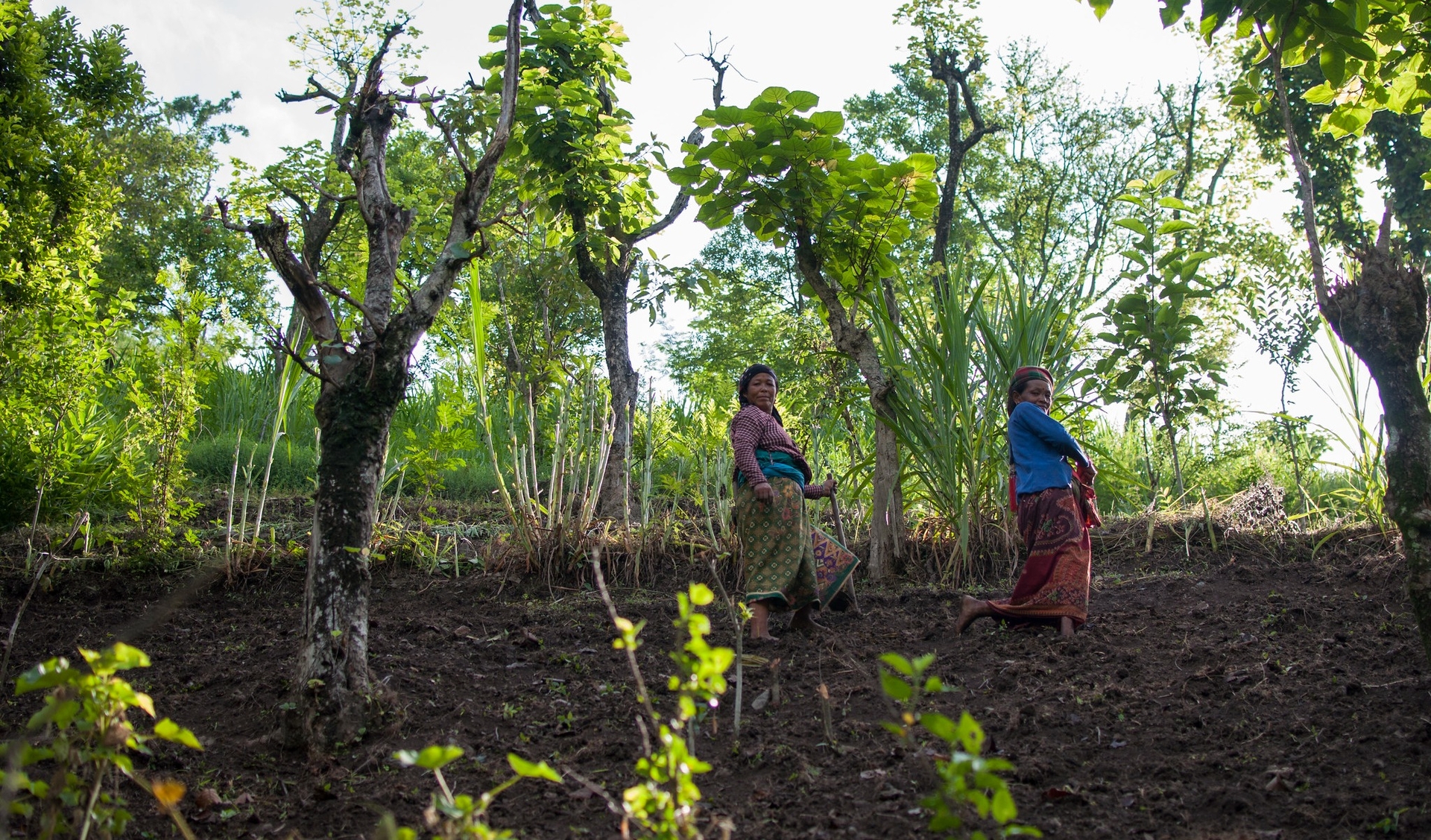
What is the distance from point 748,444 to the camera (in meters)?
4.20

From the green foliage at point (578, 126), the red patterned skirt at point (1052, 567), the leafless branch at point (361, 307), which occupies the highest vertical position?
the green foliage at point (578, 126)

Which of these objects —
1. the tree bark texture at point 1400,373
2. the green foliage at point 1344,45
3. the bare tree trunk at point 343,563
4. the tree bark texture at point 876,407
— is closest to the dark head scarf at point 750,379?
the tree bark texture at point 876,407

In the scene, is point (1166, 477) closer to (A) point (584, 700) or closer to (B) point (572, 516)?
(B) point (572, 516)

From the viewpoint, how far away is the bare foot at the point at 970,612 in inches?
154

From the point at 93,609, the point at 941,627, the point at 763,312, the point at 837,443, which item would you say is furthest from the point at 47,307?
the point at 763,312

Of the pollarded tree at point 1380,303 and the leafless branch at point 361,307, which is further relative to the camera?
the leafless branch at point 361,307

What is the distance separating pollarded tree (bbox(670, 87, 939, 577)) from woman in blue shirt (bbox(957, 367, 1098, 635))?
38.5 inches

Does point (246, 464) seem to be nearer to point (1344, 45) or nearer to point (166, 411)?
point (166, 411)

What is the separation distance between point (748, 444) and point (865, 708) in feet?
4.90

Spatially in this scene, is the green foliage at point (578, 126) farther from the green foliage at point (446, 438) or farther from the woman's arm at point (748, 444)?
the woman's arm at point (748, 444)

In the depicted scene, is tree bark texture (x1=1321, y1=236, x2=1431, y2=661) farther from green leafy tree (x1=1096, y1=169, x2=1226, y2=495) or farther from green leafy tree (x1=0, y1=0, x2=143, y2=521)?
green leafy tree (x1=0, y1=0, x2=143, y2=521)

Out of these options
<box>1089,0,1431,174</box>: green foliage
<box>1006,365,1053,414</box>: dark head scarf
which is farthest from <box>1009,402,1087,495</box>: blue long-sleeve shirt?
<box>1089,0,1431,174</box>: green foliage

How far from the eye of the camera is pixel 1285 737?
8.34 feet

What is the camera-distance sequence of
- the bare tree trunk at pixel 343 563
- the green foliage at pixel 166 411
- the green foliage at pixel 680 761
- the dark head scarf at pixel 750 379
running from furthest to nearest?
1. the green foliage at pixel 166 411
2. the dark head scarf at pixel 750 379
3. the bare tree trunk at pixel 343 563
4. the green foliage at pixel 680 761
